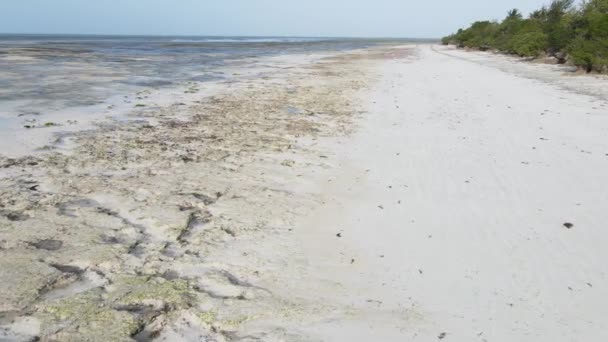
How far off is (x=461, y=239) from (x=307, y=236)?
1.29 metres

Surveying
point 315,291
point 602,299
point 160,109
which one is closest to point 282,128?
point 160,109

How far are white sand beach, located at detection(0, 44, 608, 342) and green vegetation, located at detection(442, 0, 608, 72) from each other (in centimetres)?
1341

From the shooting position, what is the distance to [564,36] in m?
25.9

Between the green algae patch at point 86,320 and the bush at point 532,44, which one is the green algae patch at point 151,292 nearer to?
the green algae patch at point 86,320

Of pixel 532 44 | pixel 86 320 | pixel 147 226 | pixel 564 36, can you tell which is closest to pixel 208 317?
pixel 86 320

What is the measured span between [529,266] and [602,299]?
1.71ft

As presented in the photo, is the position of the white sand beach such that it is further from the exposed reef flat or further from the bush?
the bush

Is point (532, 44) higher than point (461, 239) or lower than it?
higher

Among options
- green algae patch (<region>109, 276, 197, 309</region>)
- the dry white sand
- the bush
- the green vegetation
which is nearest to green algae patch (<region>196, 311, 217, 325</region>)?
green algae patch (<region>109, 276, 197, 309</region>)

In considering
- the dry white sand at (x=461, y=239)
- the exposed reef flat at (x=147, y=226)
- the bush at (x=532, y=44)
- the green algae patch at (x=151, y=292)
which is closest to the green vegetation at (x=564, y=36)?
the bush at (x=532, y=44)

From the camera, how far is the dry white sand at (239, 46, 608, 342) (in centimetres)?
285

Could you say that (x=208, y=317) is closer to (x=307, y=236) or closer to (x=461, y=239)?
(x=307, y=236)

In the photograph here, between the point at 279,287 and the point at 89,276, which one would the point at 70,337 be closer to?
the point at 89,276

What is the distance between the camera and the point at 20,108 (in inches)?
370
